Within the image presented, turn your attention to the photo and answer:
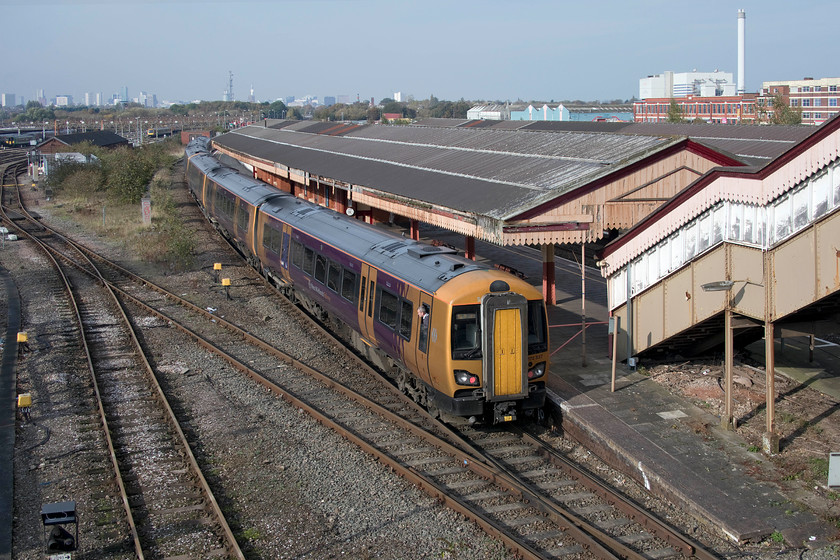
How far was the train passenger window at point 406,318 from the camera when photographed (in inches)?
466

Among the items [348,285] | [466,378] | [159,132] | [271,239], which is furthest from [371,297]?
[159,132]

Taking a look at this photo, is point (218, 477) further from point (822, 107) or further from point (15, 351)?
point (822, 107)

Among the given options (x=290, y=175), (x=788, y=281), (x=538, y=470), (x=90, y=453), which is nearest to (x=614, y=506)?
(x=538, y=470)

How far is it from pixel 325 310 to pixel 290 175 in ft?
43.4

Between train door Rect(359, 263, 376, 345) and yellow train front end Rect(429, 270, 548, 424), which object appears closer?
yellow train front end Rect(429, 270, 548, 424)

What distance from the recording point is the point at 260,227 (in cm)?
2088

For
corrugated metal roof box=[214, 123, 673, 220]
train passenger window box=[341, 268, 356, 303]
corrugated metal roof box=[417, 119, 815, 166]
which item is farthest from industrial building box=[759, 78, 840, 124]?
train passenger window box=[341, 268, 356, 303]

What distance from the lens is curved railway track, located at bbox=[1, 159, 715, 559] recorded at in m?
8.45

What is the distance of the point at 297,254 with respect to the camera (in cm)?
1769

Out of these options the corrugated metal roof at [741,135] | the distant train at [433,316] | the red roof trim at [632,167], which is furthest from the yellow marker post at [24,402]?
the corrugated metal roof at [741,135]

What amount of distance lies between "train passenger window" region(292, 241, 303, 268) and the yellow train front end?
7.00 m

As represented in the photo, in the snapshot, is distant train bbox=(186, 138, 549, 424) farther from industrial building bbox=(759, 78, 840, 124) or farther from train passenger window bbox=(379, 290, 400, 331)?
industrial building bbox=(759, 78, 840, 124)

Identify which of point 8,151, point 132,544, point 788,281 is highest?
point 8,151

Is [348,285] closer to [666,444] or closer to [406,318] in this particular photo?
[406,318]
